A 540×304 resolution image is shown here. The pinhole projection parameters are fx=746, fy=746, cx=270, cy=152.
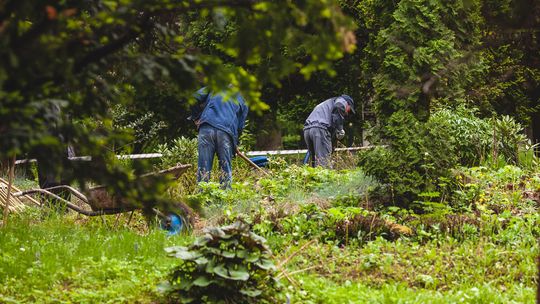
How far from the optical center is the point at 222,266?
4539mm

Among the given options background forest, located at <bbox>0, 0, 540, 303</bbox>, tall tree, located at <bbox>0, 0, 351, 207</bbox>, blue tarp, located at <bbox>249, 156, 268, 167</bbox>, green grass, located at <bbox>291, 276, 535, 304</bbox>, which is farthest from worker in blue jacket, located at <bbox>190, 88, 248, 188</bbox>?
tall tree, located at <bbox>0, 0, 351, 207</bbox>

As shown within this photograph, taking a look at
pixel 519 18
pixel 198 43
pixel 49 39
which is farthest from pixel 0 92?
pixel 198 43

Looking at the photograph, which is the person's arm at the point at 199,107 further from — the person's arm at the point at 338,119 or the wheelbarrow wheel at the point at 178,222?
the person's arm at the point at 338,119

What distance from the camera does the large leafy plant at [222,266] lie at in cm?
454

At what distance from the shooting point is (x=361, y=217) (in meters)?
7.20

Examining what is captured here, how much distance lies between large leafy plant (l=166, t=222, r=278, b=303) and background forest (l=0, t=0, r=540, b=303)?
1 centimetres

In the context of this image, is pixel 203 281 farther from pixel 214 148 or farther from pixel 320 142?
pixel 320 142

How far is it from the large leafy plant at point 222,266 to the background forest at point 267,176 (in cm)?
1

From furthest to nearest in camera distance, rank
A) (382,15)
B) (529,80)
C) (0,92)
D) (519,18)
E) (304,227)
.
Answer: (529,80), (382,15), (304,227), (519,18), (0,92)

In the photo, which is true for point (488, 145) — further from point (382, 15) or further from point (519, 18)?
point (519, 18)

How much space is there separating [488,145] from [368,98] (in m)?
7.57

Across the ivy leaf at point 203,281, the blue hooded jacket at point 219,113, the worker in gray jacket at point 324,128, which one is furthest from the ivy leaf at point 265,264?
the worker in gray jacket at point 324,128

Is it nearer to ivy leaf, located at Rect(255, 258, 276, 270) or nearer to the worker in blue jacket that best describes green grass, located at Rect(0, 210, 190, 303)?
ivy leaf, located at Rect(255, 258, 276, 270)

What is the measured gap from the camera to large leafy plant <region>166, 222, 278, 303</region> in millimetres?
4539
